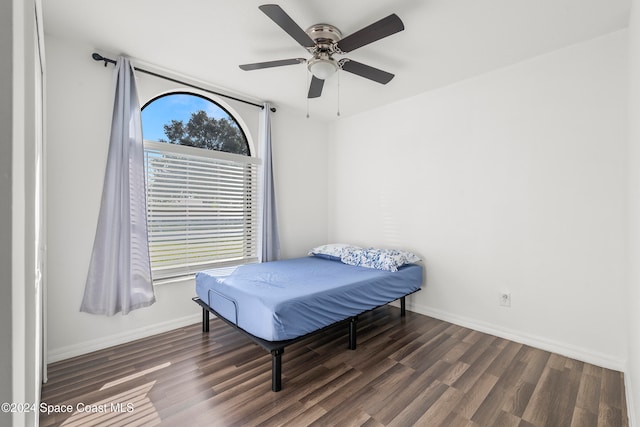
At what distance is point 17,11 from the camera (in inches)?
22.9

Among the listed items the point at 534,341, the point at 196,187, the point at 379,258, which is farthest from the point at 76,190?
the point at 534,341

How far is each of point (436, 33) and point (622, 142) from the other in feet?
5.48

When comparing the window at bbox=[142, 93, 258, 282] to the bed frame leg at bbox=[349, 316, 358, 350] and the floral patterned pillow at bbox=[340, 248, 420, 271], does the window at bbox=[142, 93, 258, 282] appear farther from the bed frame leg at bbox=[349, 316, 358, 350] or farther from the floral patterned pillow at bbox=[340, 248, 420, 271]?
the bed frame leg at bbox=[349, 316, 358, 350]

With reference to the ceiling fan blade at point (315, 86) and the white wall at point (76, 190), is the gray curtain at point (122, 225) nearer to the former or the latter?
the white wall at point (76, 190)

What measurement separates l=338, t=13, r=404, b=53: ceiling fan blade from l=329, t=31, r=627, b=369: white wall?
1.64 m

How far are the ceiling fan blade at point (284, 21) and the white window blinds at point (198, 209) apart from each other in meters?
1.82

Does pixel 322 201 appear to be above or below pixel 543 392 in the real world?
above

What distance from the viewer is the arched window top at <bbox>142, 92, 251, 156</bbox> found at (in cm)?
301

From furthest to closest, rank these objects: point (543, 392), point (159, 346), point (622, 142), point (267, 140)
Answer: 1. point (267, 140)
2. point (159, 346)
3. point (622, 142)
4. point (543, 392)

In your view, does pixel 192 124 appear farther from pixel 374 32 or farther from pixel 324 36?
pixel 374 32

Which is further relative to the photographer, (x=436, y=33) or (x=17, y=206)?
(x=436, y=33)

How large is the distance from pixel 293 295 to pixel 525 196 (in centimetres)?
232

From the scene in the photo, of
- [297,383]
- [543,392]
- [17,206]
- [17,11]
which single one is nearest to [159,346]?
[297,383]

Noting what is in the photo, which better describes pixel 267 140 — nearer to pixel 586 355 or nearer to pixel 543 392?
pixel 543 392
